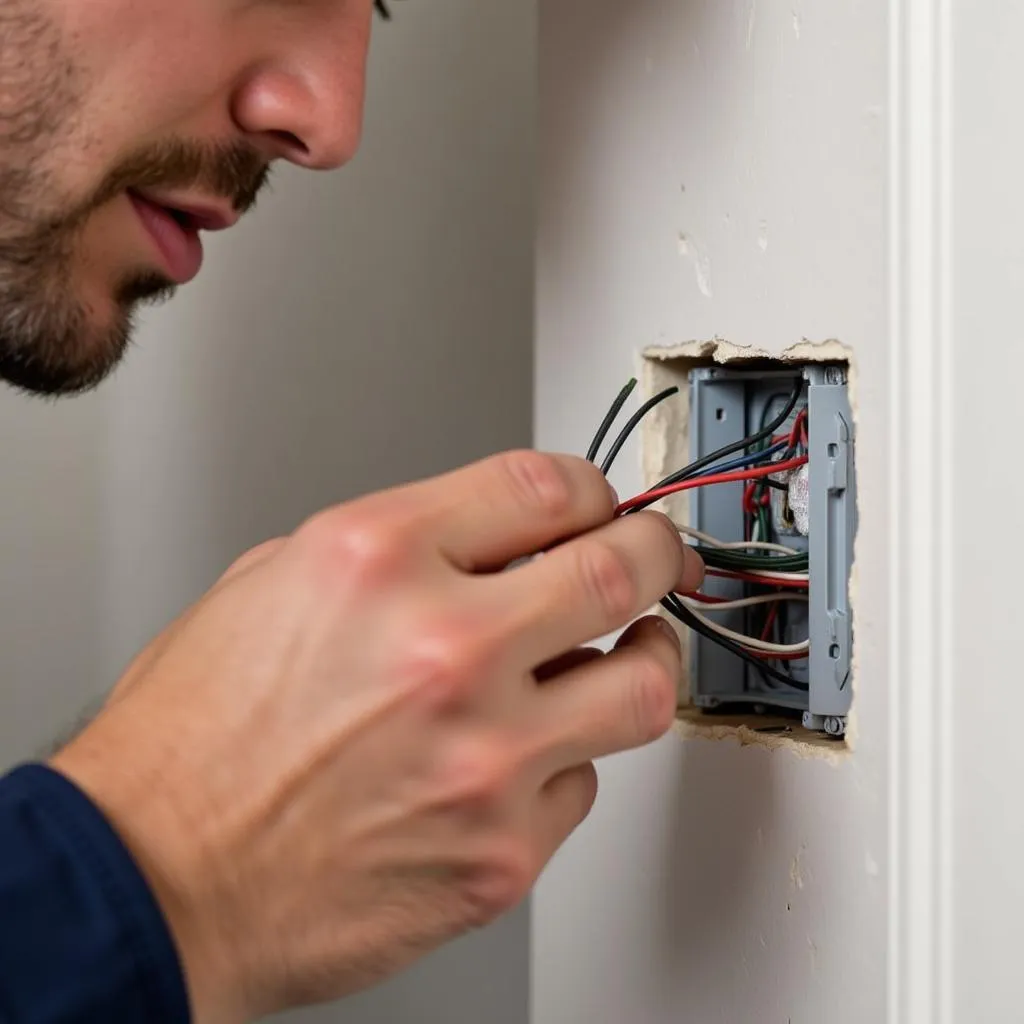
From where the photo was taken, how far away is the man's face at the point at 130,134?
66 cm

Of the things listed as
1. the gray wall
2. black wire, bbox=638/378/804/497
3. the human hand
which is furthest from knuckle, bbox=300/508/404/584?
the gray wall

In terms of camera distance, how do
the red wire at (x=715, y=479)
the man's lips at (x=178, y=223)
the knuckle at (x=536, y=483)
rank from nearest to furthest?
the knuckle at (x=536, y=483) → the red wire at (x=715, y=479) → the man's lips at (x=178, y=223)

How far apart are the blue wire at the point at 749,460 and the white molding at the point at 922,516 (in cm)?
13

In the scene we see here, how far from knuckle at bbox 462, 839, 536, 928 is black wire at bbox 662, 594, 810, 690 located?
20cm

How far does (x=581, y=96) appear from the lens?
791mm

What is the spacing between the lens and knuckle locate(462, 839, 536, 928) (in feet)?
1.63

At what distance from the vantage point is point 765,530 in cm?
71

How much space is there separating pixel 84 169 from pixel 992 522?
53cm

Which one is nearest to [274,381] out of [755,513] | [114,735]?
[755,513]

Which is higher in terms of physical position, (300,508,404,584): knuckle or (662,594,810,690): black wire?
(300,508,404,584): knuckle

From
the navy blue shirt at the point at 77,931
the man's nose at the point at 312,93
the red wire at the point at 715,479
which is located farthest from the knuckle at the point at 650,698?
the man's nose at the point at 312,93

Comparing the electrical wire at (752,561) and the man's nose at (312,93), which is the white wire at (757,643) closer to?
the electrical wire at (752,561)

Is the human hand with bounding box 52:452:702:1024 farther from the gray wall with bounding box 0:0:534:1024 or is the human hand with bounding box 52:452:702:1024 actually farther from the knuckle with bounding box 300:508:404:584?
the gray wall with bounding box 0:0:534:1024

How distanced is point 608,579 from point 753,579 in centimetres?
18
